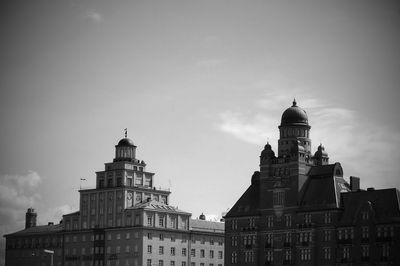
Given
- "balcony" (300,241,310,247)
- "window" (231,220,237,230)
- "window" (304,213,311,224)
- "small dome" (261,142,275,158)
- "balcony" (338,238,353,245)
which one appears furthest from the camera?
"window" (231,220,237,230)

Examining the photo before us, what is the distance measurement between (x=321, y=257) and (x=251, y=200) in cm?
2120

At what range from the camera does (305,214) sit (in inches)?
7077

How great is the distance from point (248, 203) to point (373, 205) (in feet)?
93.8

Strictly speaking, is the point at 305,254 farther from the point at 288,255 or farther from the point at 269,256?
the point at 269,256

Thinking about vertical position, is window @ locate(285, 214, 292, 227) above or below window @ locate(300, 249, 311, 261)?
above

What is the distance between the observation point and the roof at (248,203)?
18949 cm

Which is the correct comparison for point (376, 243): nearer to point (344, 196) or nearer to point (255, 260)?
point (344, 196)

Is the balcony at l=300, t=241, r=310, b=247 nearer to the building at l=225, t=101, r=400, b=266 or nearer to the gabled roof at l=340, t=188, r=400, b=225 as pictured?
the building at l=225, t=101, r=400, b=266

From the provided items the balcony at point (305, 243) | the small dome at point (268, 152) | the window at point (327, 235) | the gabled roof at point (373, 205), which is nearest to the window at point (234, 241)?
the balcony at point (305, 243)

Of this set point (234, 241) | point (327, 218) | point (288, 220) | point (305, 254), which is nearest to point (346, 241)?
point (327, 218)

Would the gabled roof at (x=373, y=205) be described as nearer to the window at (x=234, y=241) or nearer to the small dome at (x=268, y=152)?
the small dome at (x=268, y=152)

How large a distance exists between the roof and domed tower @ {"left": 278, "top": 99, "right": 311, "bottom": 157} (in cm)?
964

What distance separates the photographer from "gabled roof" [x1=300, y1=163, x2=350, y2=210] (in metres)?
177

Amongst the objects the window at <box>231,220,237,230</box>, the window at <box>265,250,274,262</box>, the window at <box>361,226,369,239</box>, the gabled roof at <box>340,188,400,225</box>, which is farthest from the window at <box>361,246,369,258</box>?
the window at <box>231,220,237,230</box>
